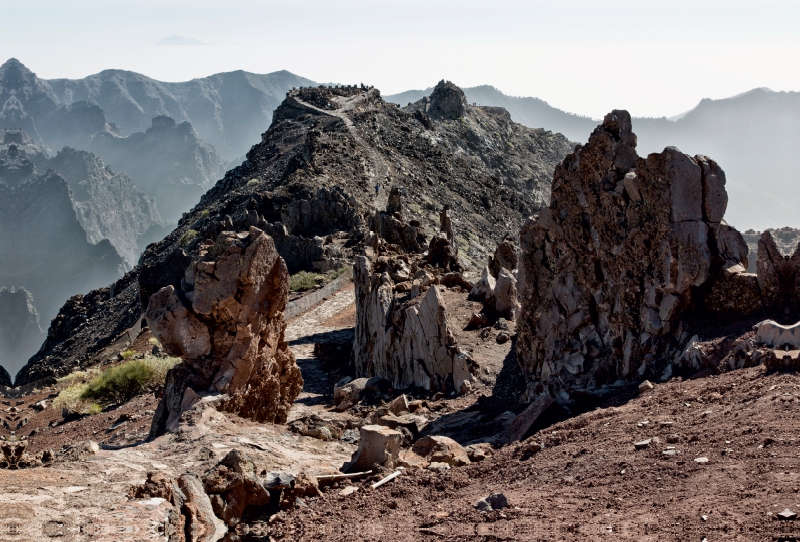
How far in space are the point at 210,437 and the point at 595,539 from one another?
187 inches

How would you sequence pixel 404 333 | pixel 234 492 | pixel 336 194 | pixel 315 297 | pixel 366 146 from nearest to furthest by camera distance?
1. pixel 234 492
2. pixel 404 333
3. pixel 315 297
4. pixel 336 194
5. pixel 366 146

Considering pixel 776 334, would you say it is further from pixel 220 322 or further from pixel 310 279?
pixel 310 279

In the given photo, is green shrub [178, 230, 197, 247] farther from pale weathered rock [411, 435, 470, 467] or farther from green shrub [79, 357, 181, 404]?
pale weathered rock [411, 435, 470, 467]

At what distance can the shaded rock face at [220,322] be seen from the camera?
9.60 metres

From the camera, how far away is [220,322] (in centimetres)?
992

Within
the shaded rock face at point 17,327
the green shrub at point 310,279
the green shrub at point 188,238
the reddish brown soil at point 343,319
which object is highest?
the green shrub at point 188,238

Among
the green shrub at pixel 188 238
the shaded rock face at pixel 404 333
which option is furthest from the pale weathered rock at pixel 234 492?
the green shrub at pixel 188 238

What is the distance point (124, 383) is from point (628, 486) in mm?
13895

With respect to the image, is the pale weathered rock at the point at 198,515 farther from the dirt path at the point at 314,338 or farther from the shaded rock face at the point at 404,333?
the shaded rock face at the point at 404,333

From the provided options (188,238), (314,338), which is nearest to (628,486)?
(314,338)

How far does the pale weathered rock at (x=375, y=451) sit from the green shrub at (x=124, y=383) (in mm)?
10390

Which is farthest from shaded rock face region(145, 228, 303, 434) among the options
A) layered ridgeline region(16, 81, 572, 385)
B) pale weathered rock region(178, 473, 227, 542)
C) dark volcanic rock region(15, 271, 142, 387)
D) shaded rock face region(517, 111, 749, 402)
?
dark volcanic rock region(15, 271, 142, 387)

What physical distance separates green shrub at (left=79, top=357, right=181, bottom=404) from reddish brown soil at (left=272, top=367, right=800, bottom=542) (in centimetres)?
1135

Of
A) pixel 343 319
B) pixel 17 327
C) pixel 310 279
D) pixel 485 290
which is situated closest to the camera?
pixel 485 290
